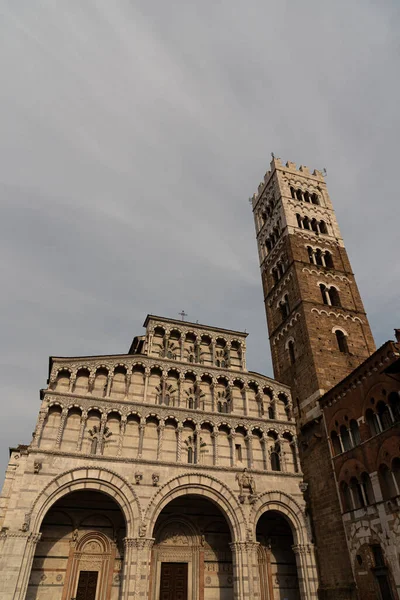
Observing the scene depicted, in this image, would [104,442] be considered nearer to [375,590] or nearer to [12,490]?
[12,490]

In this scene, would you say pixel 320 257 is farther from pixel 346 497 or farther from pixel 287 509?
pixel 287 509

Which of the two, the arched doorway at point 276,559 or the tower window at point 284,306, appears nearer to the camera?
the arched doorway at point 276,559

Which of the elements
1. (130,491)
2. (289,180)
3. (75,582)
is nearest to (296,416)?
(130,491)

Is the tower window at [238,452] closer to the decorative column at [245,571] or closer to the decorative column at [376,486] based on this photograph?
the decorative column at [245,571]

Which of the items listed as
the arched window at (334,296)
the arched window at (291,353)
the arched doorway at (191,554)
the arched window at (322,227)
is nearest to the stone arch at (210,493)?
the arched doorway at (191,554)

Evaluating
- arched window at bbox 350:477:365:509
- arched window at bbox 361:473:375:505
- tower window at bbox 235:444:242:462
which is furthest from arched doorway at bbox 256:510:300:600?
arched window at bbox 361:473:375:505

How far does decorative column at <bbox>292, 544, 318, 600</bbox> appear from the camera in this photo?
2075cm

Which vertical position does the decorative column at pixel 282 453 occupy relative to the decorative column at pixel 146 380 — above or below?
below

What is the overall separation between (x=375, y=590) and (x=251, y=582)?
5650mm

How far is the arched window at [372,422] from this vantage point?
Answer: 770 inches

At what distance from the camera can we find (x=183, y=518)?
2353 centimetres

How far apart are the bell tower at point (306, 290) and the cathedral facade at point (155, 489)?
359cm

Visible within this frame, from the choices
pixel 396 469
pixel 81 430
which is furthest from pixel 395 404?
pixel 81 430

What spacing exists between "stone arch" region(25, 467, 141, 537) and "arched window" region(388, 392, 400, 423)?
42.5 feet
